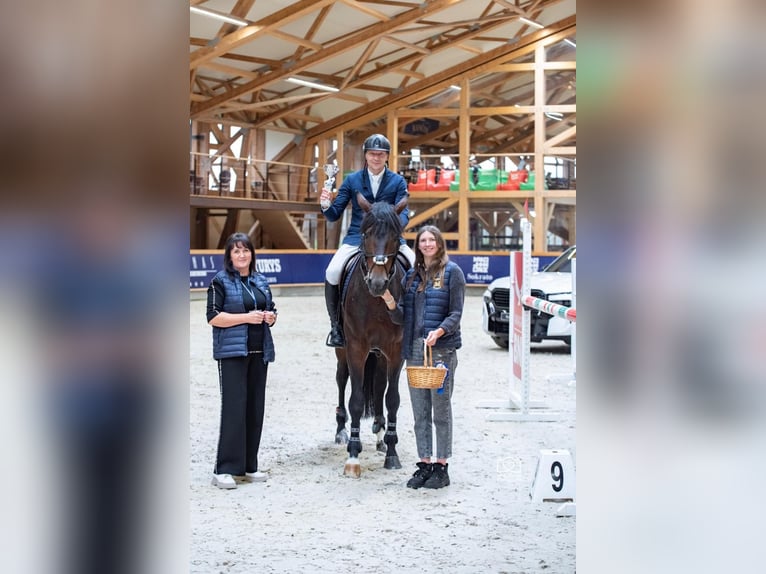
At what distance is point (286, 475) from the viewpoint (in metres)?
5.45

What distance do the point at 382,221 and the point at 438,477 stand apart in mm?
1584

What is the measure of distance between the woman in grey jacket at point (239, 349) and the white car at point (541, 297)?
621cm

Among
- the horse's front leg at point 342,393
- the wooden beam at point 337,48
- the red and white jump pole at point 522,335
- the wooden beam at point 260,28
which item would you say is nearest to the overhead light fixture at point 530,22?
the wooden beam at point 337,48

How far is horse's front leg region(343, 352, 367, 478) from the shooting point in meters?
5.44

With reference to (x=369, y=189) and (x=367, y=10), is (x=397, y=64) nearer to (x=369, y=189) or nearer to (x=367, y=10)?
(x=367, y=10)

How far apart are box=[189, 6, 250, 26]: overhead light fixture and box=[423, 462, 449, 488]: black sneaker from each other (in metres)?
14.0

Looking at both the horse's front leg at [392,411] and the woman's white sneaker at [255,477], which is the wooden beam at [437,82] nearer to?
the horse's front leg at [392,411]

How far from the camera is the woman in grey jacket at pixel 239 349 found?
16.5 feet

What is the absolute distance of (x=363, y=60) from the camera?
2272 centimetres

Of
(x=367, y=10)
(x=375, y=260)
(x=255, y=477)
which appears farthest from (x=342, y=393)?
(x=367, y=10)
